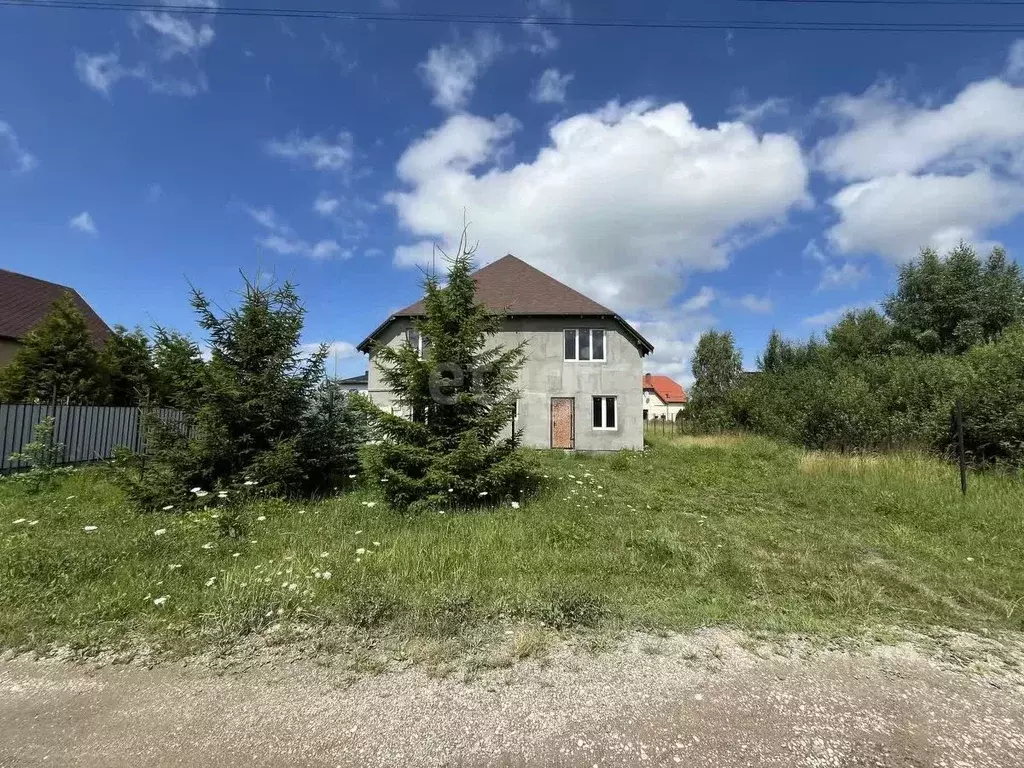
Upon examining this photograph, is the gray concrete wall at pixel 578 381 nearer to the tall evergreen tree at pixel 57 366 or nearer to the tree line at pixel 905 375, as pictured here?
the tree line at pixel 905 375

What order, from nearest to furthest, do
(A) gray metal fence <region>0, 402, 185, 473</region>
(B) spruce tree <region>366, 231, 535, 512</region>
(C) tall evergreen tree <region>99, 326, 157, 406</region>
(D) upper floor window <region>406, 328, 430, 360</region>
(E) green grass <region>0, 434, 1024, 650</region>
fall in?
(E) green grass <region>0, 434, 1024, 650</region> < (B) spruce tree <region>366, 231, 535, 512</region> < (D) upper floor window <region>406, 328, 430, 360</region> < (A) gray metal fence <region>0, 402, 185, 473</region> < (C) tall evergreen tree <region>99, 326, 157, 406</region>

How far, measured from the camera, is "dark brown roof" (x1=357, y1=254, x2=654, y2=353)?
68.5 feet

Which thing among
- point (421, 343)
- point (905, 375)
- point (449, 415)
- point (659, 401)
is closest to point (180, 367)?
point (449, 415)

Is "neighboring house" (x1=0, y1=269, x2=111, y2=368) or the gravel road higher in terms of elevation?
"neighboring house" (x1=0, y1=269, x2=111, y2=368)

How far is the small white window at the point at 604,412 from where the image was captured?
21.1 m

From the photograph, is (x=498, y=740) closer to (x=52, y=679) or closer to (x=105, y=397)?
(x=52, y=679)

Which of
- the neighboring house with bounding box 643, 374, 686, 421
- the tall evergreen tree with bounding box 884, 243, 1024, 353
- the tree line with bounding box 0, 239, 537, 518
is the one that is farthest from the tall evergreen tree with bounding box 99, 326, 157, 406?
the neighboring house with bounding box 643, 374, 686, 421

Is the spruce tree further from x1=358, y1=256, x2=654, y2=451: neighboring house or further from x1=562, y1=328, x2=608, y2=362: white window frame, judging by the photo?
x1=562, y1=328, x2=608, y2=362: white window frame

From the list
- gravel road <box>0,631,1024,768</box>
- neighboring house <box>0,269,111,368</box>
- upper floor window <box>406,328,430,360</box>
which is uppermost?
neighboring house <box>0,269,111,368</box>

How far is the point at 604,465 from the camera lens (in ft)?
52.4

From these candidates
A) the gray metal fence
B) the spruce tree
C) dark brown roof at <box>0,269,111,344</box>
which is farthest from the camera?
dark brown roof at <box>0,269,111,344</box>

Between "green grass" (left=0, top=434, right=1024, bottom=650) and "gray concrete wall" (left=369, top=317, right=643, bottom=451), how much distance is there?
11.7 metres

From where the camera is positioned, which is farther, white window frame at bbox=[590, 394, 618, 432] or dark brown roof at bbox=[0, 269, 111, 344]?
dark brown roof at bbox=[0, 269, 111, 344]

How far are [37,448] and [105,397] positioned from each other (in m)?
8.53
